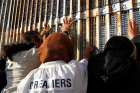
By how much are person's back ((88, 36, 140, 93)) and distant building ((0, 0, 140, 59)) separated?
3.38ft

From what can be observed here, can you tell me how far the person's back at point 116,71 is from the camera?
2.64 m

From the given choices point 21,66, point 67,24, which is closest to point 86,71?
point 21,66

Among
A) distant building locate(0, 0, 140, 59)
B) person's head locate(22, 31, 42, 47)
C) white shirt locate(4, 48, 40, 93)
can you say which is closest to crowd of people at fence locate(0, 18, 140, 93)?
white shirt locate(4, 48, 40, 93)

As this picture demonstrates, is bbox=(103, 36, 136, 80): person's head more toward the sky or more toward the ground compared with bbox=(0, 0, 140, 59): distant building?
more toward the ground

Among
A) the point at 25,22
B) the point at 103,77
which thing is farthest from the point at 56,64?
the point at 25,22

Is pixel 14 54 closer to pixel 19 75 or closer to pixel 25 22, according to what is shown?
pixel 19 75

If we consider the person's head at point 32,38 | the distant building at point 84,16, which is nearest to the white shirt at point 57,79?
the person's head at point 32,38

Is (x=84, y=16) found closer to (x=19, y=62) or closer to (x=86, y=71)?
(x=19, y=62)

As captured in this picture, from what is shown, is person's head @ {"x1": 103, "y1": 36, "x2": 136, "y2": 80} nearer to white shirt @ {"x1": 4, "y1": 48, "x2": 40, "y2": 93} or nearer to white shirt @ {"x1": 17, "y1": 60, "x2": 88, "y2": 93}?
white shirt @ {"x1": 17, "y1": 60, "x2": 88, "y2": 93}

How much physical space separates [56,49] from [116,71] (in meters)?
0.44

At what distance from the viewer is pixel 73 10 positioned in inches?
178

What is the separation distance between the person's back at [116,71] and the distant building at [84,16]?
3.38 ft

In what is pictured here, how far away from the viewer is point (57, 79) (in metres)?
2.68

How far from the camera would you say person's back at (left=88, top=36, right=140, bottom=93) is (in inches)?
104
